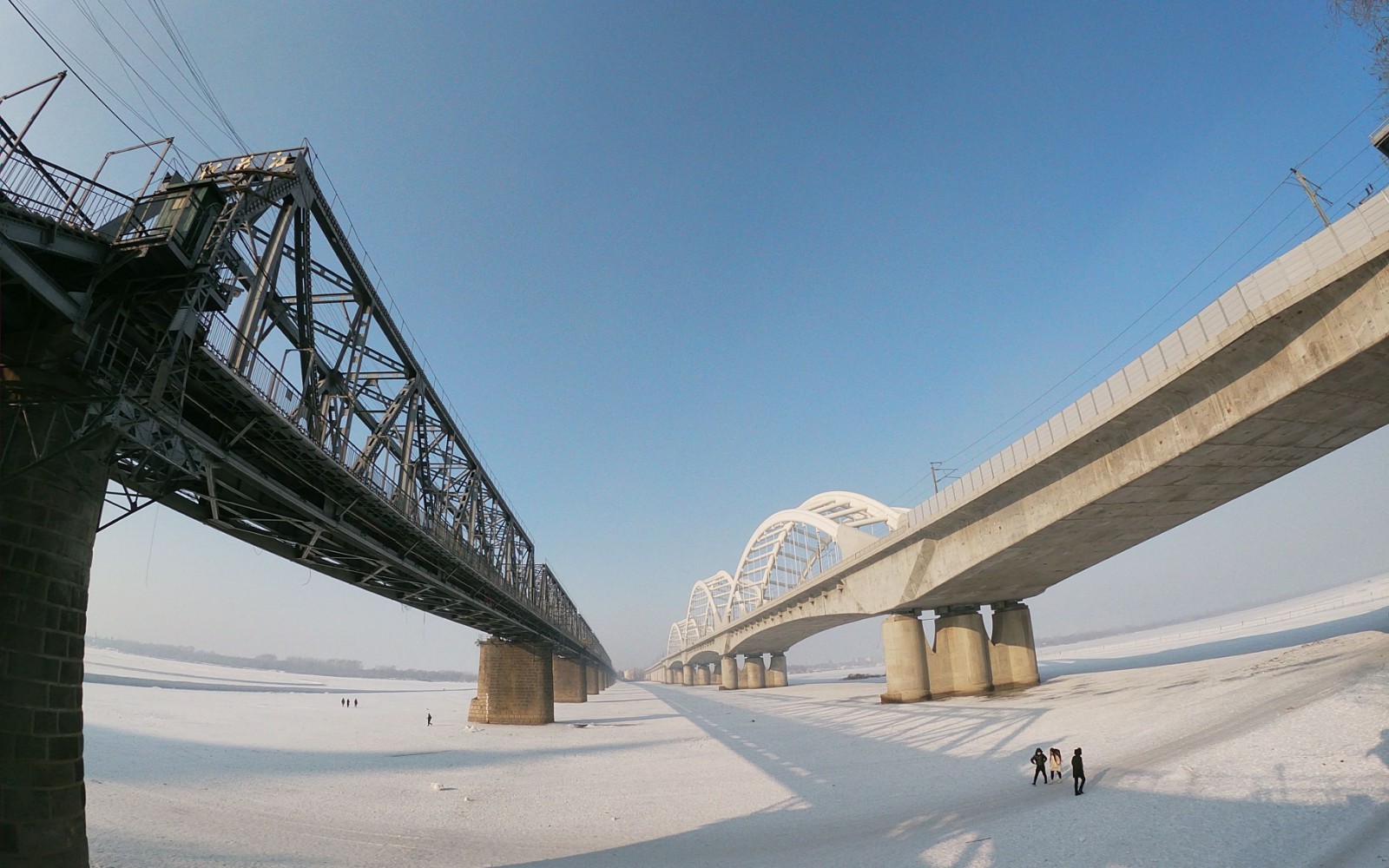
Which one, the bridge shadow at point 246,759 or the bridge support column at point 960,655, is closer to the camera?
the bridge shadow at point 246,759

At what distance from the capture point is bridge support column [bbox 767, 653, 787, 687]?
325 ft

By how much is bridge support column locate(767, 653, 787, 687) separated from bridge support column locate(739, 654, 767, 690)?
986mm

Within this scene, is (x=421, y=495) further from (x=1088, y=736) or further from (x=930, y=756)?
(x=1088, y=736)

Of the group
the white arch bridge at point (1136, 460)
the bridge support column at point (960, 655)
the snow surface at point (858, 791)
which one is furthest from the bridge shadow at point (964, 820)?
the bridge support column at point (960, 655)

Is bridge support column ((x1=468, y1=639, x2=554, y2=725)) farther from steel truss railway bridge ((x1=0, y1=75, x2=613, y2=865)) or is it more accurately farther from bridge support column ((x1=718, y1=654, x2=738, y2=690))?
bridge support column ((x1=718, y1=654, x2=738, y2=690))

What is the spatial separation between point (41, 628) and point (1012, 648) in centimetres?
4788

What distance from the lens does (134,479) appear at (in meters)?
12.4

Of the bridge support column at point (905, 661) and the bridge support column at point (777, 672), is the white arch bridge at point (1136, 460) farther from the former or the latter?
the bridge support column at point (777, 672)

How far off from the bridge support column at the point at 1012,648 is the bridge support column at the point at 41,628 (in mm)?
46075

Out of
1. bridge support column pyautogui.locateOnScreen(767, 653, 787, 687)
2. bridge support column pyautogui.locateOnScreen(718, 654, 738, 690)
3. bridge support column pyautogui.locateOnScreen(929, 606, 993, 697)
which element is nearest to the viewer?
bridge support column pyautogui.locateOnScreen(929, 606, 993, 697)

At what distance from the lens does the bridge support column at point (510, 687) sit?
45.9 m

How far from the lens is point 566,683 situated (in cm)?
8362

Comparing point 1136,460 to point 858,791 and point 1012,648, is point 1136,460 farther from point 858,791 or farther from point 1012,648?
point 1012,648

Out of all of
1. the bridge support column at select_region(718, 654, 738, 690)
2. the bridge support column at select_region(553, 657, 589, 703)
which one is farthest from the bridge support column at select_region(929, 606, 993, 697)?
the bridge support column at select_region(718, 654, 738, 690)
